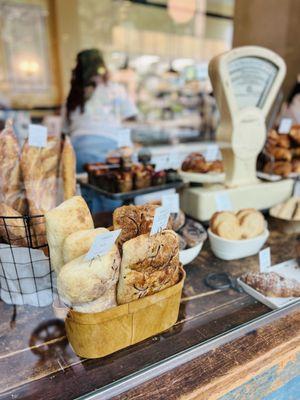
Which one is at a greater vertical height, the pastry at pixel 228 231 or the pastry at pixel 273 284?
the pastry at pixel 228 231

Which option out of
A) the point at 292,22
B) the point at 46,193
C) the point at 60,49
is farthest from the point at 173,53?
the point at 46,193

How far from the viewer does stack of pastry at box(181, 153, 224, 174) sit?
4.86 feet

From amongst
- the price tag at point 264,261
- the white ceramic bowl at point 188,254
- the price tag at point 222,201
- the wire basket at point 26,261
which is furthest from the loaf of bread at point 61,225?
the price tag at point 222,201

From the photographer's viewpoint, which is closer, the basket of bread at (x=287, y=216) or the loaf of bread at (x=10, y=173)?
the loaf of bread at (x=10, y=173)

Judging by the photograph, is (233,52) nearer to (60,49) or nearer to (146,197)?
(146,197)

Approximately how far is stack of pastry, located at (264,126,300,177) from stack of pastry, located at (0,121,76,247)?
1.07 m

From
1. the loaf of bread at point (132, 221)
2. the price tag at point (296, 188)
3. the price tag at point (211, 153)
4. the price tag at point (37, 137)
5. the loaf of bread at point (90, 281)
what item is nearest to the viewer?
the loaf of bread at point (90, 281)

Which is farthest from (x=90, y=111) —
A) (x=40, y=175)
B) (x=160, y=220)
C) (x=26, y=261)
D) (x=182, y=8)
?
(x=182, y=8)

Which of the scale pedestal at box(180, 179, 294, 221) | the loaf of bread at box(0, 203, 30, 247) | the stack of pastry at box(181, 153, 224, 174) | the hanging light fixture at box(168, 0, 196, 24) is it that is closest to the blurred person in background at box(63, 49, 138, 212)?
the stack of pastry at box(181, 153, 224, 174)

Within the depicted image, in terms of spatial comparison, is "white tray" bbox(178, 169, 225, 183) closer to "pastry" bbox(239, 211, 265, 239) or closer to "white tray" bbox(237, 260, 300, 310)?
"pastry" bbox(239, 211, 265, 239)

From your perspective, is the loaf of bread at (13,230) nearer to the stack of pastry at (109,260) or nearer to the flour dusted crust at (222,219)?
the stack of pastry at (109,260)

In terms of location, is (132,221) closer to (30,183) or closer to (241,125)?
(30,183)

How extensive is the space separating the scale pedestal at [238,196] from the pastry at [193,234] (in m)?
0.20

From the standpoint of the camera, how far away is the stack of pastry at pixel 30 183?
905 mm
